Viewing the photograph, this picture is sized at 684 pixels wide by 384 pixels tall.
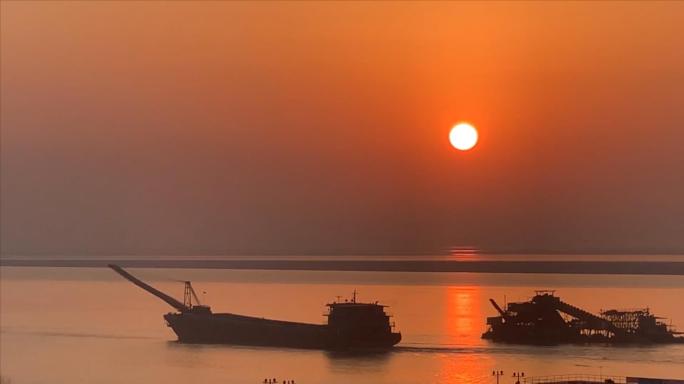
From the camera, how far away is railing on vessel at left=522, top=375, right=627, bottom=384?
2.97 m

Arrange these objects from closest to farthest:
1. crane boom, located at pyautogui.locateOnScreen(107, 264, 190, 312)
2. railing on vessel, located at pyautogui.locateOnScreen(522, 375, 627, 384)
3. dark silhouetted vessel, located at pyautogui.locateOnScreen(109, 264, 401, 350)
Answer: railing on vessel, located at pyautogui.locateOnScreen(522, 375, 627, 384) < dark silhouetted vessel, located at pyautogui.locateOnScreen(109, 264, 401, 350) < crane boom, located at pyautogui.locateOnScreen(107, 264, 190, 312)

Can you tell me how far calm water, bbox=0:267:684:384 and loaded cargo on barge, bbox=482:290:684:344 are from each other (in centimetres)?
4

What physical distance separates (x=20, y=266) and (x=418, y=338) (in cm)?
192

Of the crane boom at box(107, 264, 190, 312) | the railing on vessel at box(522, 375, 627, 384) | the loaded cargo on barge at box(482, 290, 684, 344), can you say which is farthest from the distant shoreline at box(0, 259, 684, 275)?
the railing on vessel at box(522, 375, 627, 384)

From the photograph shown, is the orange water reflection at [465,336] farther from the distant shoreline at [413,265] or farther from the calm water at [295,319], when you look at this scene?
the distant shoreline at [413,265]

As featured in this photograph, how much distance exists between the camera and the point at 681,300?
3111mm

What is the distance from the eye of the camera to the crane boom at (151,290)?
11.4ft

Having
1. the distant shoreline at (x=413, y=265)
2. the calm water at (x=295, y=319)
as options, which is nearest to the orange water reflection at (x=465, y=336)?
the calm water at (x=295, y=319)

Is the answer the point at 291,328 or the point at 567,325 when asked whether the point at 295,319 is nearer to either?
the point at 291,328

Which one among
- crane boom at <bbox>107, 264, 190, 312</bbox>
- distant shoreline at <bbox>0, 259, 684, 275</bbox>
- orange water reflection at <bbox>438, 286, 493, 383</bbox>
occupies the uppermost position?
distant shoreline at <bbox>0, 259, 684, 275</bbox>

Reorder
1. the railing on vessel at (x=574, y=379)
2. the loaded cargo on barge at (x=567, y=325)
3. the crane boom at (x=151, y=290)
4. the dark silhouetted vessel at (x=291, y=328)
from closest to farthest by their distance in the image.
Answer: the railing on vessel at (x=574, y=379) → the loaded cargo on barge at (x=567, y=325) → the dark silhouetted vessel at (x=291, y=328) → the crane boom at (x=151, y=290)

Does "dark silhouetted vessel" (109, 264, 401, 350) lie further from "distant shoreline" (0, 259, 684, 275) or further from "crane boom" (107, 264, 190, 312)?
"distant shoreline" (0, 259, 684, 275)

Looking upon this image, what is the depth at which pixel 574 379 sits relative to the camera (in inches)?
117

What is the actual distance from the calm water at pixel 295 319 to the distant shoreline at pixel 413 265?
42 millimetres
